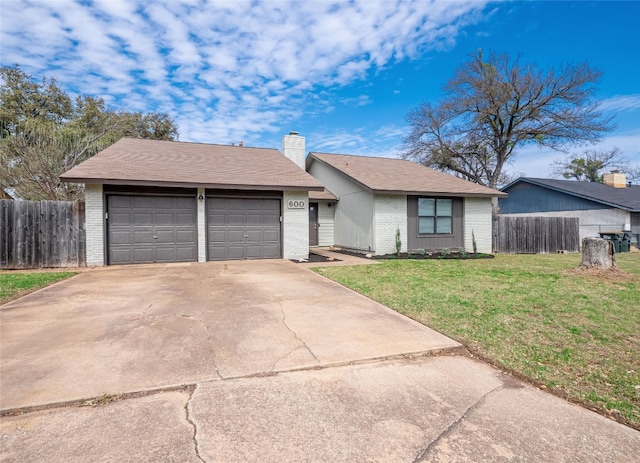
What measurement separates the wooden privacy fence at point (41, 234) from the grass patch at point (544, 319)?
747cm

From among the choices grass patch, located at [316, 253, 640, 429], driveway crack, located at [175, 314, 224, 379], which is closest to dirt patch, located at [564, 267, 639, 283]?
grass patch, located at [316, 253, 640, 429]

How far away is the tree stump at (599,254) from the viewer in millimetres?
8008

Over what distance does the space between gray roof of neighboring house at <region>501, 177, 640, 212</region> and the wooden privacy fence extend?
84.6 feet

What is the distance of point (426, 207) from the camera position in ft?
44.5

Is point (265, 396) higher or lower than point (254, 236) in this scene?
lower

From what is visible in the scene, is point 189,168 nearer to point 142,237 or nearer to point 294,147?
point 142,237

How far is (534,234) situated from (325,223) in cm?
979

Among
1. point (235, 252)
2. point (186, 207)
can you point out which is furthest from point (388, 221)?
point (186, 207)

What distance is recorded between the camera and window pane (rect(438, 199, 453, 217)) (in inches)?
Result: 542

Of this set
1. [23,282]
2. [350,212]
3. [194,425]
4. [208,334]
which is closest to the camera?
[194,425]

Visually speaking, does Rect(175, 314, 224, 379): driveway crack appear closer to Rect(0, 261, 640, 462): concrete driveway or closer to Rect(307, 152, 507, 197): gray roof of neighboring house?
Rect(0, 261, 640, 462): concrete driveway

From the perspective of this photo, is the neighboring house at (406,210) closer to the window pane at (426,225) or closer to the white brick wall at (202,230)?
the window pane at (426,225)

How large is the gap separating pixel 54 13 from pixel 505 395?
46.9 feet

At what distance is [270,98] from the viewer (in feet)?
50.7
